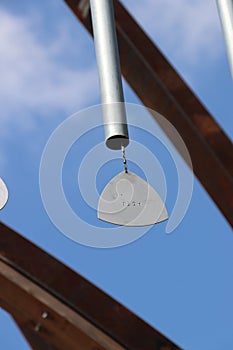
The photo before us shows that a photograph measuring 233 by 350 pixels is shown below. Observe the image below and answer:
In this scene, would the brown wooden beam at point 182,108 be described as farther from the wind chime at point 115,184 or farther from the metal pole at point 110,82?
the metal pole at point 110,82

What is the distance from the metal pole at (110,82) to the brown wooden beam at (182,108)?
111 cm

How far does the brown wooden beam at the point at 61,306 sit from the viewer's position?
15.9ft

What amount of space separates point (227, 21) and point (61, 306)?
1.67 meters

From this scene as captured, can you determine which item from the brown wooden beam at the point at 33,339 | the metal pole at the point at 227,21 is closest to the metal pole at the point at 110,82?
the metal pole at the point at 227,21

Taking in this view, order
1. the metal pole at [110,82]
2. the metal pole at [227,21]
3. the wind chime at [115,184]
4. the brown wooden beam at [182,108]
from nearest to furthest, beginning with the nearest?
the metal pole at [110,82] → the wind chime at [115,184] → the metal pole at [227,21] → the brown wooden beam at [182,108]

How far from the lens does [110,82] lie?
398 centimetres

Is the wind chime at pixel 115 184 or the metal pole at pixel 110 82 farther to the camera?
the wind chime at pixel 115 184

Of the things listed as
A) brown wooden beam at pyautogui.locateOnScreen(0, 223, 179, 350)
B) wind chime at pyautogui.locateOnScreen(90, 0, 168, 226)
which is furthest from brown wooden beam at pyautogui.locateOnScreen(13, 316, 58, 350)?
wind chime at pyautogui.locateOnScreen(90, 0, 168, 226)

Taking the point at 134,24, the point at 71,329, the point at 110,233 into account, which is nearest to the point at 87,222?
the point at 110,233

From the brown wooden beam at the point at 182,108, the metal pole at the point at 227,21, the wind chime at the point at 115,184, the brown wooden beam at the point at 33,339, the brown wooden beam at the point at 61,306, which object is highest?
the metal pole at the point at 227,21

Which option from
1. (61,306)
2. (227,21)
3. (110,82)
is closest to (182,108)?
(227,21)

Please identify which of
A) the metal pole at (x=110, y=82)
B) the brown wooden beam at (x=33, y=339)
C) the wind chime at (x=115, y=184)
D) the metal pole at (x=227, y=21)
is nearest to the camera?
the metal pole at (x=110, y=82)

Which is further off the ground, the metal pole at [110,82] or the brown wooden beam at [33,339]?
the metal pole at [110,82]

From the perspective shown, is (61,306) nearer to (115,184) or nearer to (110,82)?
(115,184)
